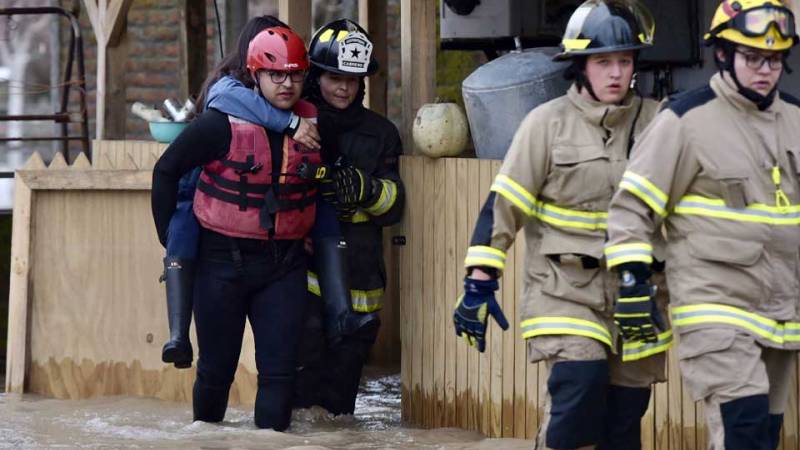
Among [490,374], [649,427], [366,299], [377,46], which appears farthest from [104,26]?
[649,427]

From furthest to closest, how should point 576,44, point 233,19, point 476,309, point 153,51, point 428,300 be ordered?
point 153,51 < point 233,19 < point 428,300 < point 576,44 < point 476,309

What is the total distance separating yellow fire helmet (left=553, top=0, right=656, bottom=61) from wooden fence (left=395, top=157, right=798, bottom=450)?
183 centimetres

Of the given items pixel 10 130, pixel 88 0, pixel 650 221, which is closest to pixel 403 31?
pixel 88 0

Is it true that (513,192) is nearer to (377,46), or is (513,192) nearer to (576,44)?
(576,44)

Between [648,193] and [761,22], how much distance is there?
2.09 ft

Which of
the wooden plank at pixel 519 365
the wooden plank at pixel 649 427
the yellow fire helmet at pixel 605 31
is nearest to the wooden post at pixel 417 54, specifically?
the wooden plank at pixel 519 365

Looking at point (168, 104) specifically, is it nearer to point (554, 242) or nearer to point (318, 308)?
point (318, 308)

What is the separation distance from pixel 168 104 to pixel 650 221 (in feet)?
15.1

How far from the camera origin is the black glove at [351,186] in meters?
7.77

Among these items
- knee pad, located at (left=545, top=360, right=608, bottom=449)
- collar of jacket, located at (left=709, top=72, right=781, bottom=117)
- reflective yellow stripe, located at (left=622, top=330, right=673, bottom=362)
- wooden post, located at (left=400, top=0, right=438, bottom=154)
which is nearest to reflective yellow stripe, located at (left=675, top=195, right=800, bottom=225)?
collar of jacket, located at (left=709, top=72, right=781, bottom=117)

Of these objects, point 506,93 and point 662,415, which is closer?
point 662,415

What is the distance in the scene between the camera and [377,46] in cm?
1044

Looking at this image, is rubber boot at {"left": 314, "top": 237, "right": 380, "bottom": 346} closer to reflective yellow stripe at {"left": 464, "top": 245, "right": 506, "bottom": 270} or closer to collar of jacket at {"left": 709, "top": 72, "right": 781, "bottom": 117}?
reflective yellow stripe at {"left": 464, "top": 245, "right": 506, "bottom": 270}

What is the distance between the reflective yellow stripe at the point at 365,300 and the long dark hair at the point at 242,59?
3.80 ft
